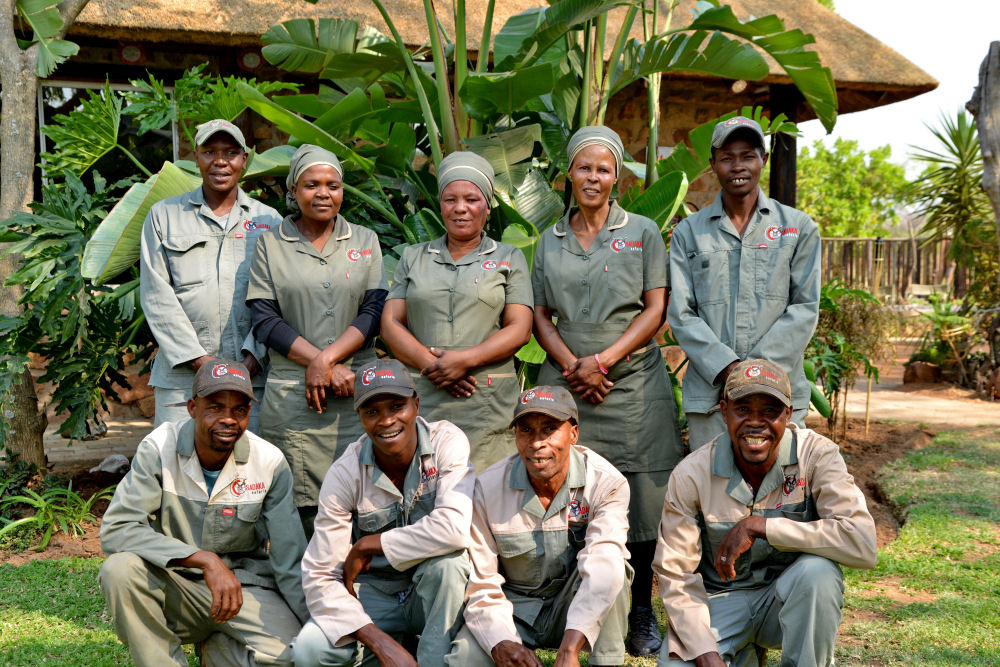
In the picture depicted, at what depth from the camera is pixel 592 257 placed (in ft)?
11.3

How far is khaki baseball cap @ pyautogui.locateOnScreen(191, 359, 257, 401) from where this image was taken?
9.74ft

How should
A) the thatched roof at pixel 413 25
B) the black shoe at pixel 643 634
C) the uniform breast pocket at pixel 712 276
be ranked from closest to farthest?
1. the uniform breast pocket at pixel 712 276
2. the black shoe at pixel 643 634
3. the thatched roof at pixel 413 25

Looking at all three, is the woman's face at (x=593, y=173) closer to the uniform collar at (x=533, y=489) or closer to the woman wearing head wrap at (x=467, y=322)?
the woman wearing head wrap at (x=467, y=322)

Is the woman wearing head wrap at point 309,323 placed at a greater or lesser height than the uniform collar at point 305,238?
lesser

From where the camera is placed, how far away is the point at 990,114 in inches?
237

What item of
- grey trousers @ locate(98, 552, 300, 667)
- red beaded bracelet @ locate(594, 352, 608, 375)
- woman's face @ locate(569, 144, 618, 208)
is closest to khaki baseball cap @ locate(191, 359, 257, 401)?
grey trousers @ locate(98, 552, 300, 667)

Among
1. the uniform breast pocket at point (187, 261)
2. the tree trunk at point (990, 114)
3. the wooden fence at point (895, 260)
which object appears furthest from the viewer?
the wooden fence at point (895, 260)

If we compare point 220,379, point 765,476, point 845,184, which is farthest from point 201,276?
point 845,184

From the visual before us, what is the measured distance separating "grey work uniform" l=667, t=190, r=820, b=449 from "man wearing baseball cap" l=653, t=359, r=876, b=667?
307 mm

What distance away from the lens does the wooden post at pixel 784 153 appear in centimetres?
825

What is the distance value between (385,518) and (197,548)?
2.11 feet

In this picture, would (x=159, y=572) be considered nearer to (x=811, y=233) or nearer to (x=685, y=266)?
(x=685, y=266)

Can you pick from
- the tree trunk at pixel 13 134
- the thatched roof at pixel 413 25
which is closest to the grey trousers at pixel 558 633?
the tree trunk at pixel 13 134

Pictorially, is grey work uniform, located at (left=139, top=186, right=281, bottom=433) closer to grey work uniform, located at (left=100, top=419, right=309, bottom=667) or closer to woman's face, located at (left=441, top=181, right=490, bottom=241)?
grey work uniform, located at (left=100, top=419, right=309, bottom=667)
